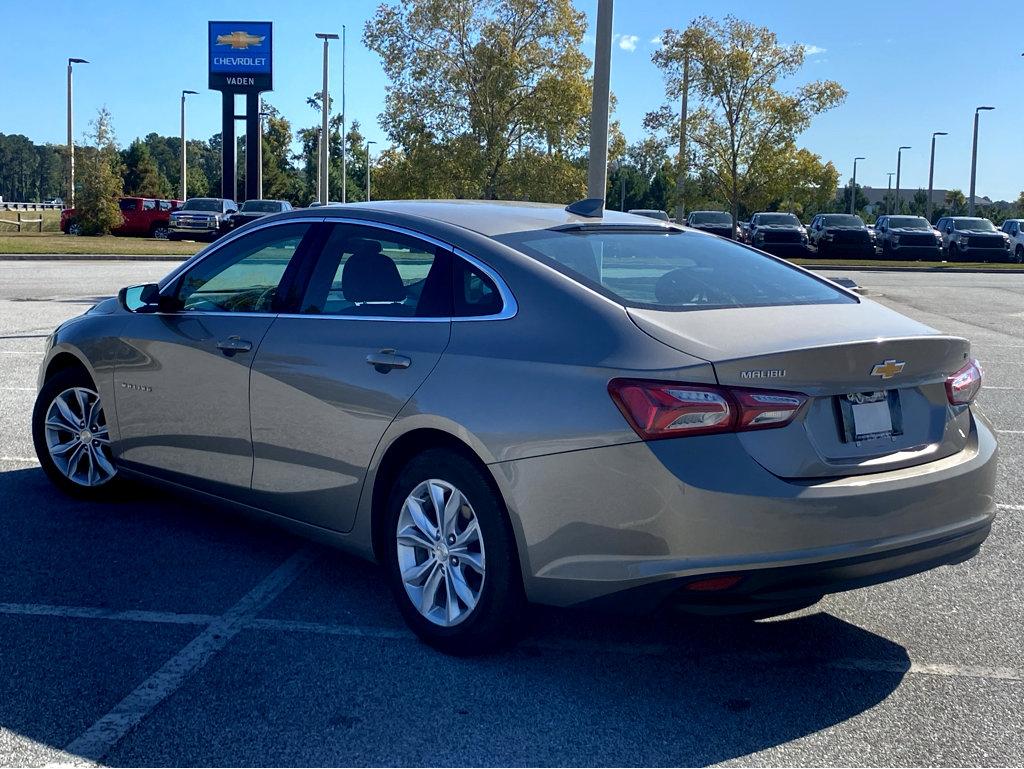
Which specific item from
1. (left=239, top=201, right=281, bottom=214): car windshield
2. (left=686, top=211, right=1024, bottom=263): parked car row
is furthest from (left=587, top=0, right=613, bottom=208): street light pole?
(left=239, top=201, right=281, bottom=214): car windshield

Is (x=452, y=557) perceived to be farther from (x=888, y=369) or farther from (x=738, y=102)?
(x=738, y=102)

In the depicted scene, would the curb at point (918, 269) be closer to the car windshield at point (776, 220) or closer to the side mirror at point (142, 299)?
the car windshield at point (776, 220)

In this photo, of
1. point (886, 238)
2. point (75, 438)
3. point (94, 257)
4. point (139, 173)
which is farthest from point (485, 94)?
point (139, 173)

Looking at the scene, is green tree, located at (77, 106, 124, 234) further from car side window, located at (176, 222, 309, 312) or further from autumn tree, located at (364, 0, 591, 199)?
car side window, located at (176, 222, 309, 312)

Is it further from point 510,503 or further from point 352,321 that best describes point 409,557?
point 352,321

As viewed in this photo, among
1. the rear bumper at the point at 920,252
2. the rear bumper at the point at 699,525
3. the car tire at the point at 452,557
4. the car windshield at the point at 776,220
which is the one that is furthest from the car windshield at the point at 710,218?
the rear bumper at the point at 699,525

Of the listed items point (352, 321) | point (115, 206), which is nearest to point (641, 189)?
point (115, 206)

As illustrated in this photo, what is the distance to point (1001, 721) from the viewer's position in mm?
3662

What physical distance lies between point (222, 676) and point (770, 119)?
123 ft

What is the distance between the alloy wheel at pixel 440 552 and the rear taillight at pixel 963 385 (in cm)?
172

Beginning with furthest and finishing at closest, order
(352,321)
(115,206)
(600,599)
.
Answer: (115,206) < (352,321) < (600,599)

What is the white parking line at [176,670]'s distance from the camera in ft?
11.2

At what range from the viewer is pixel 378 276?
4742mm

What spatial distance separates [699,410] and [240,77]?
210ft
